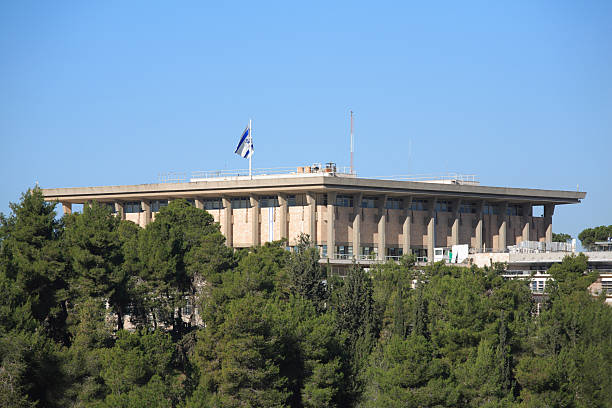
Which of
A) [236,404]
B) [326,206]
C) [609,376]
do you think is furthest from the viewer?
[326,206]

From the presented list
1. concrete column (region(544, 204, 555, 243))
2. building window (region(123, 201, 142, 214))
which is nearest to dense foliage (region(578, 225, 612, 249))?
concrete column (region(544, 204, 555, 243))

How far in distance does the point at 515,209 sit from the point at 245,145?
35125mm

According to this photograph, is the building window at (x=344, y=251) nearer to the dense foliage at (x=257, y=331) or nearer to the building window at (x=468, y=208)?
the building window at (x=468, y=208)

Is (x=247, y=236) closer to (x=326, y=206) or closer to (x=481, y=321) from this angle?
(x=326, y=206)

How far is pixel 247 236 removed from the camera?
112m

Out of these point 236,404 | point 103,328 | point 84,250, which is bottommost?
point 236,404

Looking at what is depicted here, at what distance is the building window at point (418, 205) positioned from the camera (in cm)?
11416

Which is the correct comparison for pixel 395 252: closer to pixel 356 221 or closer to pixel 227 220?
pixel 356 221

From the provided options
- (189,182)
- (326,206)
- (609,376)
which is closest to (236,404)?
(609,376)

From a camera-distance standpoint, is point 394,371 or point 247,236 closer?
point 394,371

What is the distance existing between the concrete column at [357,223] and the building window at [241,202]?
1167cm

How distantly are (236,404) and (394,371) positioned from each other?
1044 cm

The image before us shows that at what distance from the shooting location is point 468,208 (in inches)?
4663

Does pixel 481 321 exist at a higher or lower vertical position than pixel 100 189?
lower
